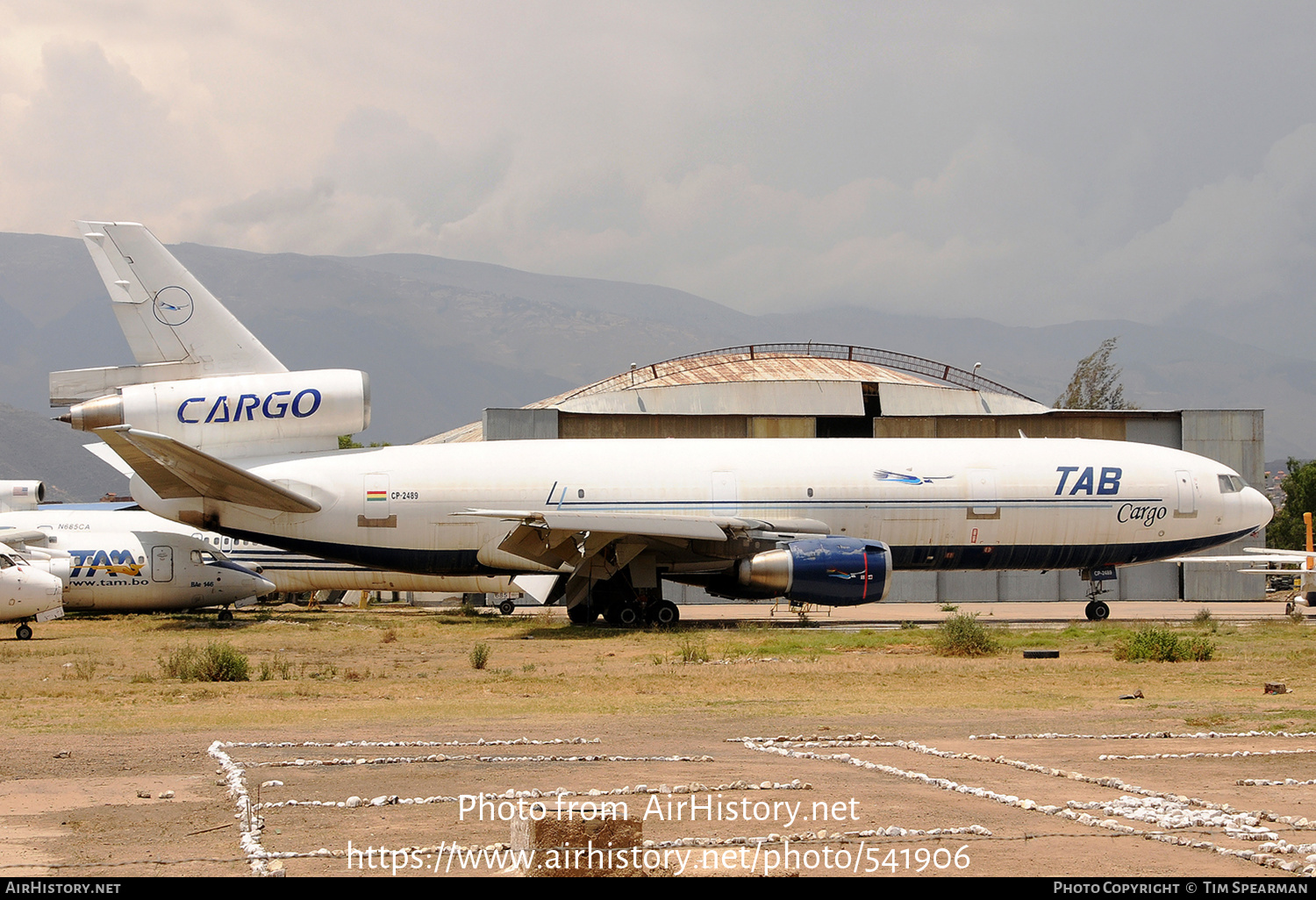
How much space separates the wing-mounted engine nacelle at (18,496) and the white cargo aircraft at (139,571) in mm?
2230

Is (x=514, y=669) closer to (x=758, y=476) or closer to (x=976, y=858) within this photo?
(x=758, y=476)

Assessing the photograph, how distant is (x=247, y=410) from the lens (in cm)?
2683

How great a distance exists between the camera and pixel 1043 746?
10.4 metres

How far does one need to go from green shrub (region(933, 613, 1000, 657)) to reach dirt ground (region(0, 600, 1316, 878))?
842 mm

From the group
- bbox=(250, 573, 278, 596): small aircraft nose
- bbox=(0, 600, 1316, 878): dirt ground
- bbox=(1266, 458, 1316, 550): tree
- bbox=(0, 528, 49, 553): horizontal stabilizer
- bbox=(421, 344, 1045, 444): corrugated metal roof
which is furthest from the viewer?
bbox=(1266, 458, 1316, 550): tree

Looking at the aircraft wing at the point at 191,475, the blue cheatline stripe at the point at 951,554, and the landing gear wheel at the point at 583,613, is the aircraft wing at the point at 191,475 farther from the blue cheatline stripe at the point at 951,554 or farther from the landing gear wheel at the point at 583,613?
the landing gear wheel at the point at 583,613

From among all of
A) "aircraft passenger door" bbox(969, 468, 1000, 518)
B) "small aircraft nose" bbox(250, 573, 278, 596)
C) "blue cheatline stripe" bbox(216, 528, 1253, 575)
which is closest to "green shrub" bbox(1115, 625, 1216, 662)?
"aircraft passenger door" bbox(969, 468, 1000, 518)

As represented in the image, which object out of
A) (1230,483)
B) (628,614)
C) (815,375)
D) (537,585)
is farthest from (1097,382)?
(628,614)

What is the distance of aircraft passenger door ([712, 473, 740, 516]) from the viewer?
26500mm

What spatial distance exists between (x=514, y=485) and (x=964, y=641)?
36.5 ft

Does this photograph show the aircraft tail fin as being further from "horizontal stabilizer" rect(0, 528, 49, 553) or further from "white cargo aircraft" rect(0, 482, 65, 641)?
"horizontal stabilizer" rect(0, 528, 49, 553)
